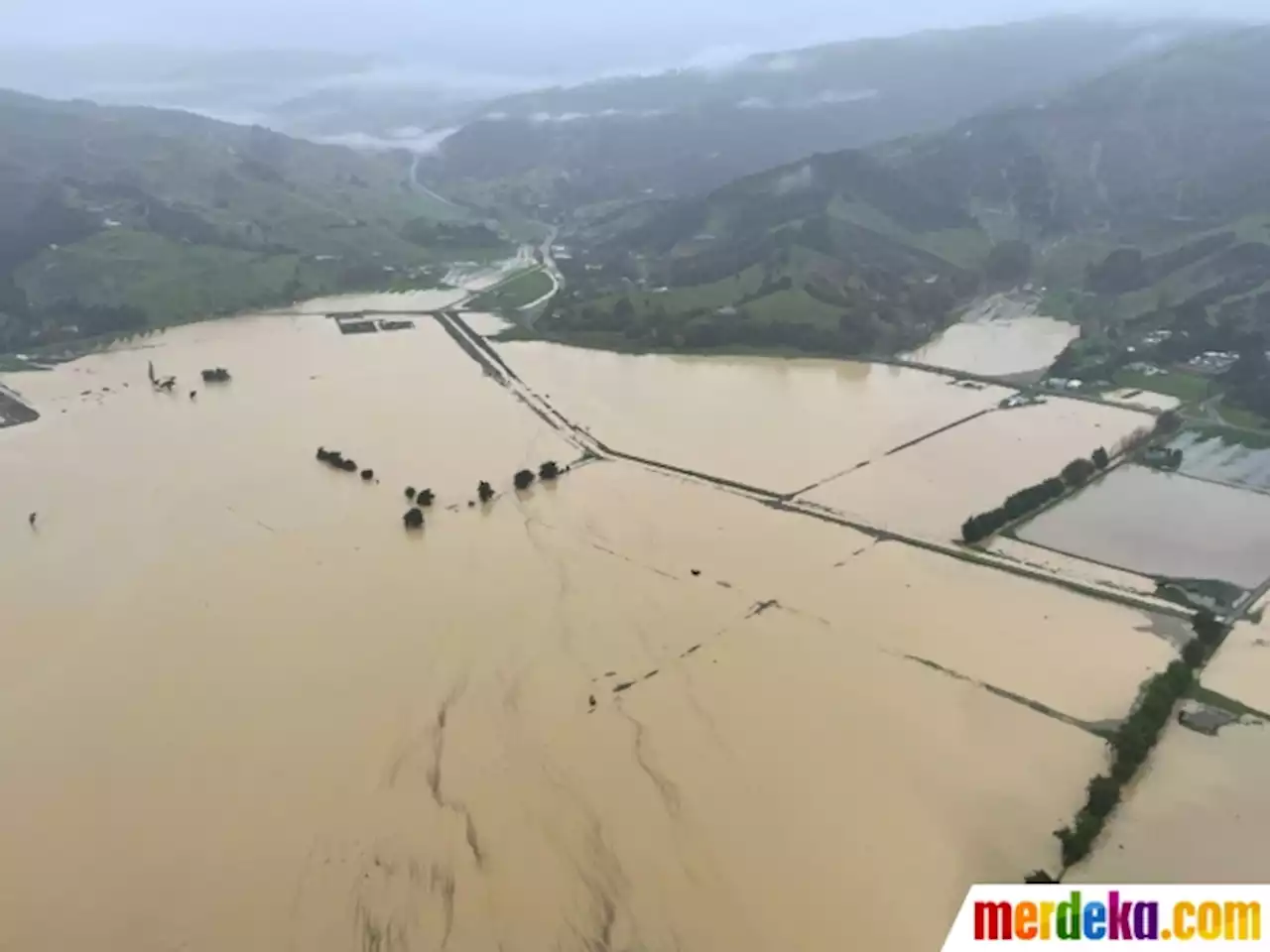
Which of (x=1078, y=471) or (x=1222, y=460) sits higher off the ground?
(x=1078, y=471)

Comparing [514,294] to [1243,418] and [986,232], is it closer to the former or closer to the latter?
[986,232]

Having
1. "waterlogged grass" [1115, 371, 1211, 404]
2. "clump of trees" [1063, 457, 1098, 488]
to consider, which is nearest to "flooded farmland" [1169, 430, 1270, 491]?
"clump of trees" [1063, 457, 1098, 488]

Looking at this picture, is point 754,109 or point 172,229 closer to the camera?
point 172,229

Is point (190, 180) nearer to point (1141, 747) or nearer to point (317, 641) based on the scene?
point (317, 641)

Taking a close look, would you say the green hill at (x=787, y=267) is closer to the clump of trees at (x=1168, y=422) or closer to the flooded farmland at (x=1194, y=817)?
the clump of trees at (x=1168, y=422)

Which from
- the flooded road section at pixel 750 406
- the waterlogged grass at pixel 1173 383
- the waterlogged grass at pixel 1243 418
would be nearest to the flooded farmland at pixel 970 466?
the flooded road section at pixel 750 406

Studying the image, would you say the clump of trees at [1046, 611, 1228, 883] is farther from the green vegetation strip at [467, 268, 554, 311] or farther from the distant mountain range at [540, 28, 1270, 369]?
the green vegetation strip at [467, 268, 554, 311]

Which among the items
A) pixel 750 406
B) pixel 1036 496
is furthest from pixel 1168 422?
pixel 750 406
